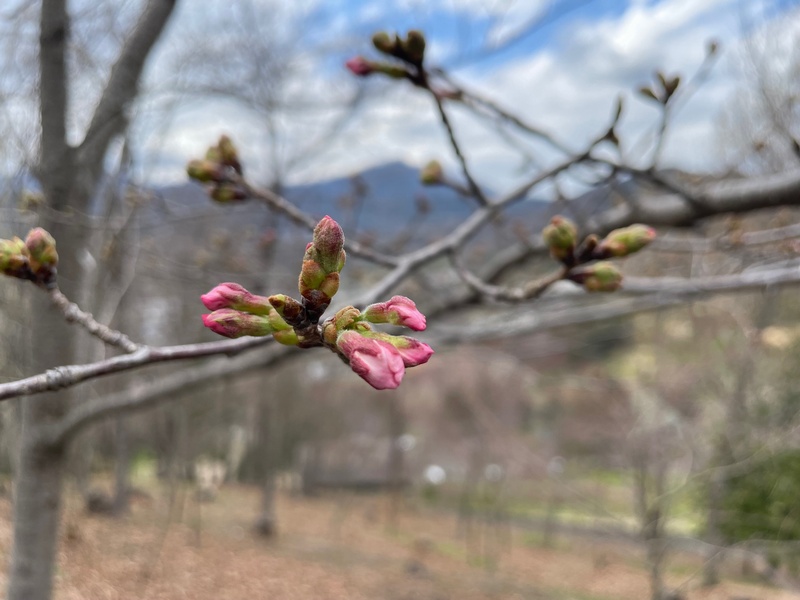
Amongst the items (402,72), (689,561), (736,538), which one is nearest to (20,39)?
(402,72)

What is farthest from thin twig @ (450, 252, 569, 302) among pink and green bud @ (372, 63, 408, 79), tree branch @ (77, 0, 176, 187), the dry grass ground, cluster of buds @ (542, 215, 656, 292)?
the dry grass ground

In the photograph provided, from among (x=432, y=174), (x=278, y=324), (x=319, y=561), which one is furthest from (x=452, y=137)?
(x=319, y=561)

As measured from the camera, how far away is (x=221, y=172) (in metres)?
1.78

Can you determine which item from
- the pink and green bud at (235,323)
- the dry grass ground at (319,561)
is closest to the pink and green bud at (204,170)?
the pink and green bud at (235,323)

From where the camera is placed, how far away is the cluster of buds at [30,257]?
1.06 m

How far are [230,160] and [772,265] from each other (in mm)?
2372

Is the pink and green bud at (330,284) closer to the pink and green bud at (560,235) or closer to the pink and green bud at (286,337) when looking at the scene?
the pink and green bud at (286,337)

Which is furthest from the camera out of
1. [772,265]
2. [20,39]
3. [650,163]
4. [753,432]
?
[753,432]

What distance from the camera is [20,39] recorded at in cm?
318

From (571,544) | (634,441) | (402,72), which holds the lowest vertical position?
(571,544)

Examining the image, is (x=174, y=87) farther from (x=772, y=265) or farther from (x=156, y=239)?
(x=772, y=265)

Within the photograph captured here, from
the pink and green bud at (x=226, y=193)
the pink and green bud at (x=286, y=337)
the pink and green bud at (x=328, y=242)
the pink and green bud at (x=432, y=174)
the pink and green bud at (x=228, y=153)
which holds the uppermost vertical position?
the pink and green bud at (x=432, y=174)

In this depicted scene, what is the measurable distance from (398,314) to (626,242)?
2.59 feet

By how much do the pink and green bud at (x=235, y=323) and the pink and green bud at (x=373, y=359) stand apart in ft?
0.50
